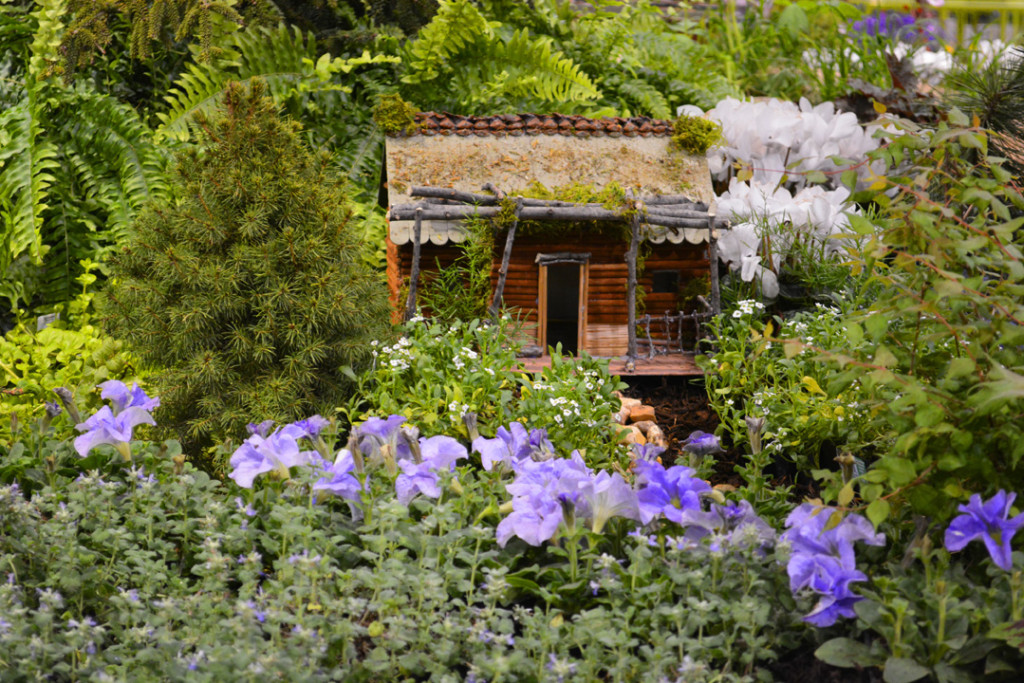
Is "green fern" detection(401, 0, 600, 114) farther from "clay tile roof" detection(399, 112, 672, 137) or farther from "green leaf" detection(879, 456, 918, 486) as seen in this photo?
"green leaf" detection(879, 456, 918, 486)

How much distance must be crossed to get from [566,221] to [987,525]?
2.59 metres

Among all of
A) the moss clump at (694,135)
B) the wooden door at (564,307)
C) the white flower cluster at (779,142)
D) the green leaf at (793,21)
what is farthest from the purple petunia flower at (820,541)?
the green leaf at (793,21)

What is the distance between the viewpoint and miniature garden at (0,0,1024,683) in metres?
2.17

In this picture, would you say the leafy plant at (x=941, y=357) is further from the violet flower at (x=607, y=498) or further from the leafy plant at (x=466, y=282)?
the leafy plant at (x=466, y=282)

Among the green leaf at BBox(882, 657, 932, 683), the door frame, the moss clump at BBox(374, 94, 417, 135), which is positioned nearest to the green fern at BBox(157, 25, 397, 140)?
the moss clump at BBox(374, 94, 417, 135)

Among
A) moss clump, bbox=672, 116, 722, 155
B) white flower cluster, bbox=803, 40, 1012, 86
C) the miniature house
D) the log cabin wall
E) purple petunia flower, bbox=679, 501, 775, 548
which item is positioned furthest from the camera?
white flower cluster, bbox=803, 40, 1012, 86

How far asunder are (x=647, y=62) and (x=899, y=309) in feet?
14.7

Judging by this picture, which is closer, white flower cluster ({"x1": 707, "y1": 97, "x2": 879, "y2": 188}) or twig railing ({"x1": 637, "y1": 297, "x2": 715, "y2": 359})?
twig railing ({"x1": 637, "y1": 297, "x2": 715, "y2": 359})

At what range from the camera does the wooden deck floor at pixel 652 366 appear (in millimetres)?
4410

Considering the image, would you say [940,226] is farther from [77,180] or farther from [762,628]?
[77,180]

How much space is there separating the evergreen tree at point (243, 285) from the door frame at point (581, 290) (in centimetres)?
113

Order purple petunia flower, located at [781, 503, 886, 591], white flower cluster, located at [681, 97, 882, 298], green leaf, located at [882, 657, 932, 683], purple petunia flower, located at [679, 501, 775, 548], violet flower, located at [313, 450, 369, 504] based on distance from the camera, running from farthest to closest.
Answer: white flower cluster, located at [681, 97, 882, 298]
violet flower, located at [313, 450, 369, 504]
purple petunia flower, located at [679, 501, 775, 548]
purple petunia flower, located at [781, 503, 886, 591]
green leaf, located at [882, 657, 932, 683]

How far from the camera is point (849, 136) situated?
5387mm

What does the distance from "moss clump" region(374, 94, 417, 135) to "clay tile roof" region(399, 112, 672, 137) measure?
51 mm
